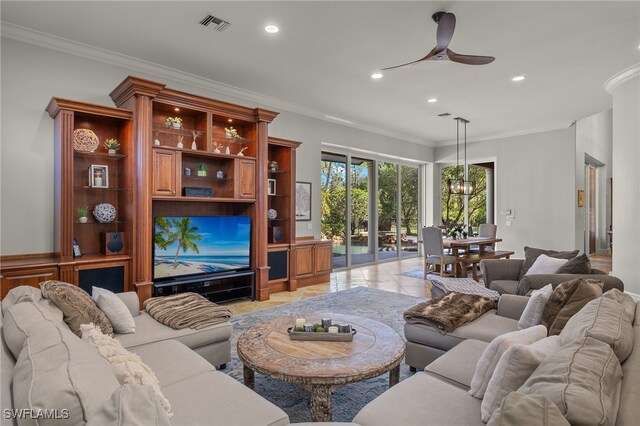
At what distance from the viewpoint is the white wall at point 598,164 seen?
7.98 metres

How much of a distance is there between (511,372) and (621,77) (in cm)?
545

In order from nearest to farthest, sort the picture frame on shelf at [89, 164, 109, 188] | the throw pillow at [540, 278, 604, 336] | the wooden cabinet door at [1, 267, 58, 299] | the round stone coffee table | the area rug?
1. the round stone coffee table
2. the throw pillow at [540, 278, 604, 336]
3. the area rug
4. the wooden cabinet door at [1, 267, 58, 299]
5. the picture frame on shelf at [89, 164, 109, 188]

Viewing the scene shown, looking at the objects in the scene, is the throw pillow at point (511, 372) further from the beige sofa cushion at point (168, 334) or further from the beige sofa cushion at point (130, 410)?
the beige sofa cushion at point (168, 334)

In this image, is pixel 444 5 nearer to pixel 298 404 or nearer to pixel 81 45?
pixel 298 404

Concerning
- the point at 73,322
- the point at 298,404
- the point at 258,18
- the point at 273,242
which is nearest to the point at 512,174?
the point at 273,242

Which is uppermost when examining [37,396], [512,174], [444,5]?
[444,5]

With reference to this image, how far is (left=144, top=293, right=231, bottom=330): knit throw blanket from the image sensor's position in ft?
9.22

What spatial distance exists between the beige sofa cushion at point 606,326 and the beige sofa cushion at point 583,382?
4.2 inches

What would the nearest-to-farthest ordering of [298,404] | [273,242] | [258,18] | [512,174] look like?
[298,404] → [258,18] → [273,242] → [512,174]

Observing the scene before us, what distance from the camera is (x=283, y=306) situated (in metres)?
4.97

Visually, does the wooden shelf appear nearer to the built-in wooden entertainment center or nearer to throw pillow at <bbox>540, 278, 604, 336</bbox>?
the built-in wooden entertainment center

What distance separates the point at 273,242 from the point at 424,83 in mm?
3306

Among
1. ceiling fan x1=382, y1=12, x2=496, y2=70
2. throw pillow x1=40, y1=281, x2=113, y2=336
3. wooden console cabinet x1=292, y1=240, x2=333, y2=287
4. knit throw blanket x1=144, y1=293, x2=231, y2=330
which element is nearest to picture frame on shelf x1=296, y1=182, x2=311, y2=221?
wooden console cabinet x1=292, y1=240, x2=333, y2=287

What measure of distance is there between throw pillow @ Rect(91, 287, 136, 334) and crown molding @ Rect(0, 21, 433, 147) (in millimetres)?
3057
